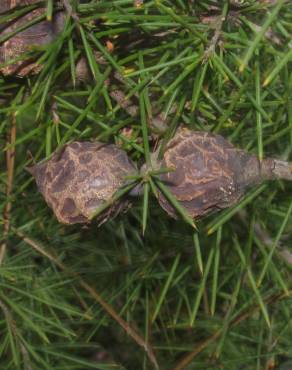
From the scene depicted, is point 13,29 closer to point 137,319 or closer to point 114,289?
point 114,289

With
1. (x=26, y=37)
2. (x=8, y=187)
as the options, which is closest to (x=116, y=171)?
(x=26, y=37)

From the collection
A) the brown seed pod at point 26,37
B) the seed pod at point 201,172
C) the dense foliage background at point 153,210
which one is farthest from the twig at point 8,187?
the seed pod at point 201,172

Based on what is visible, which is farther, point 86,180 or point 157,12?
point 157,12

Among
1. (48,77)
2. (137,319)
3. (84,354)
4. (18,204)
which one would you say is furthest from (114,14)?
(84,354)

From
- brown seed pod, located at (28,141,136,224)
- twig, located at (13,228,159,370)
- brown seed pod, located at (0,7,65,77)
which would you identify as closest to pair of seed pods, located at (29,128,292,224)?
brown seed pod, located at (28,141,136,224)

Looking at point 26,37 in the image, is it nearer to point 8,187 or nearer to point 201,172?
point 201,172
